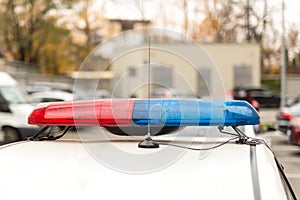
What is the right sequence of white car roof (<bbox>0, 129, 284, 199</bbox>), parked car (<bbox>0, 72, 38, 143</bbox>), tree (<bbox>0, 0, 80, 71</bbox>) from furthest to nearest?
tree (<bbox>0, 0, 80, 71</bbox>) < parked car (<bbox>0, 72, 38, 143</bbox>) < white car roof (<bbox>0, 129, 284, 199</bbox>)

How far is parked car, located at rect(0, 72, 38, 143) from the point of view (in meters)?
12.0

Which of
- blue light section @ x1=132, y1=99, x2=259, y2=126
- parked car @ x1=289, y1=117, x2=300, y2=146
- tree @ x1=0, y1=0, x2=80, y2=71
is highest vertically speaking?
tree @ x1=0, y1=0, x2=80, y2=71

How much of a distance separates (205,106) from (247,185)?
545 millimetres

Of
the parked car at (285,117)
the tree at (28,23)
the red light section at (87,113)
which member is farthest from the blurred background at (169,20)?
the red light section at (87,113)

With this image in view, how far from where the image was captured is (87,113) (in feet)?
6.49

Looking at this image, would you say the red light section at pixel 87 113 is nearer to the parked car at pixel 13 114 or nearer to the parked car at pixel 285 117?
the parked car at pixel 13 114

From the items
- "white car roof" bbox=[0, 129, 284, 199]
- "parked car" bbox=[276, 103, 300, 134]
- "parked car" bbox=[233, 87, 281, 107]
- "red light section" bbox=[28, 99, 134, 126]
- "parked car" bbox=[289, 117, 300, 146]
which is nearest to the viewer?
"white car roof" bbox=[0, 129, 284, 199]

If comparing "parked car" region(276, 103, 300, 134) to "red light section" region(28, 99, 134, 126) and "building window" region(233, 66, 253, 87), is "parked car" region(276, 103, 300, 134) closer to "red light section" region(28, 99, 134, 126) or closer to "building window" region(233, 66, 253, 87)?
"red light section" region(28, 99, 134, 126)

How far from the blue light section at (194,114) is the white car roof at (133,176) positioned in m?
0.12

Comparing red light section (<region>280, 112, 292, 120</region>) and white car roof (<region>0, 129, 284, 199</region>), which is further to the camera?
red light section (<region>280, 112, 292, 120</region>)

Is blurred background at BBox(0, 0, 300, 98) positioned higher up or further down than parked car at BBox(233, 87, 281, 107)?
higher up

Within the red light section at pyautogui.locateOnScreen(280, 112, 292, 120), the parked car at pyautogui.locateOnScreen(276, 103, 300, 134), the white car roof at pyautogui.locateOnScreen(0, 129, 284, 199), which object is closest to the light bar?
the white car roof at pyautogui.locateOnScreen(0, 129, 284, 199)

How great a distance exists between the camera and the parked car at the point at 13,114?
12.0 meters

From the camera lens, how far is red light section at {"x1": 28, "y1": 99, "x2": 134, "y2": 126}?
6.40ft
